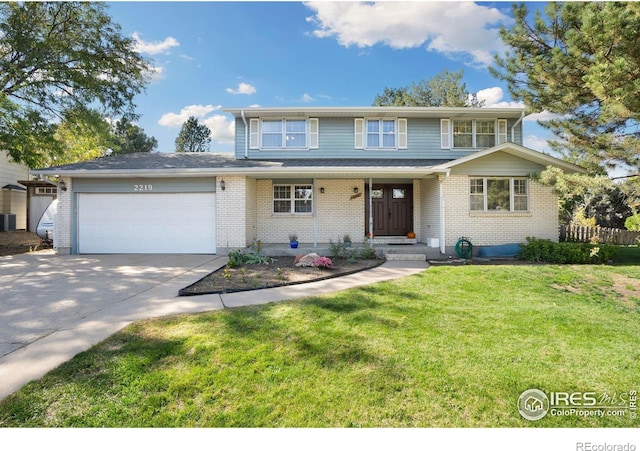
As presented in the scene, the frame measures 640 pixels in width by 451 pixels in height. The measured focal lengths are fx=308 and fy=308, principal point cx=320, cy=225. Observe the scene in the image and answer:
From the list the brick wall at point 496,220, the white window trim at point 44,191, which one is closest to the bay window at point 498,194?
the brick wall at point 496,220

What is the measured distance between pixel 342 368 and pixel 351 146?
432 inches

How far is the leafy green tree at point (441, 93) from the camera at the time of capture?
27.8 m

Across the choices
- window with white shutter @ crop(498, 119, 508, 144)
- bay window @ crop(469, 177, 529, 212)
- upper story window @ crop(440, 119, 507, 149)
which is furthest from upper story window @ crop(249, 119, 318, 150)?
window with white shutter @ crop(498, 119, 508, 144)

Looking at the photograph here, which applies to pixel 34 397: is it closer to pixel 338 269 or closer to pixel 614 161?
pixel 338 269

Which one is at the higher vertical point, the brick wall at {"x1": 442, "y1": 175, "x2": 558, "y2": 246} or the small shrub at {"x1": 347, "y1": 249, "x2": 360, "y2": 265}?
Result: the brick wall at {"x1": 442, "y1": 175, "x2": 558, "y2": 246}

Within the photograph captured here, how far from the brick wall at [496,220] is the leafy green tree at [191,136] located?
33506 mm

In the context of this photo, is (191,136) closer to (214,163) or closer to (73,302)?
(214,163)

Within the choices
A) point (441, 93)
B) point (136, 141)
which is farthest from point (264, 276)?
point (136, 141)

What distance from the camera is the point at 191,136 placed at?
36.9 m

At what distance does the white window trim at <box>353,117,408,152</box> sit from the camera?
12867mm

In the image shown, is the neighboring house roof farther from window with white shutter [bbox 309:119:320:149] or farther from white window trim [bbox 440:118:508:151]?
window with white shutter [bbox 309:119:320:149]

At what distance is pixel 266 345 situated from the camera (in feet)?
11.5

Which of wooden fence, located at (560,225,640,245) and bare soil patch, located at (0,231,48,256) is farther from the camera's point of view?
wooden fence, located at (560,225,640,245)

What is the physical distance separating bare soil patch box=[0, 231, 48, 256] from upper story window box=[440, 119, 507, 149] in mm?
17647
